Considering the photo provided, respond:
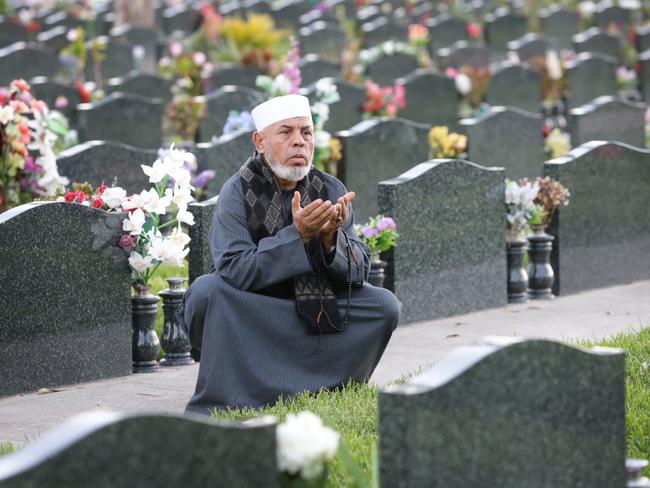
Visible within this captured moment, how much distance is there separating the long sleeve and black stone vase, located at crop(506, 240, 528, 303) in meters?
3.39

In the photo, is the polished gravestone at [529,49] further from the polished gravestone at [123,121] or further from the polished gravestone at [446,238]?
the polished gravestone at [446,238]

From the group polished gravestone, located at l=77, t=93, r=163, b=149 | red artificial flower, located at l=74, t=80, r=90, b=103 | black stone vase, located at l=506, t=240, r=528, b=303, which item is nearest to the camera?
black stone vase, located at l=506, t=240, r=528, b=303

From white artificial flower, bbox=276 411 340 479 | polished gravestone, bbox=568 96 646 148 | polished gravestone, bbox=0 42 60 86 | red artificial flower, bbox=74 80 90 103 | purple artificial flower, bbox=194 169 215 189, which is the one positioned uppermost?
polished gravestone, bbox=0 42 60 86

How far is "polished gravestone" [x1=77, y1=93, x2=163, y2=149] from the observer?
12.7m

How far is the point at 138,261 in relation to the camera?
272 inches

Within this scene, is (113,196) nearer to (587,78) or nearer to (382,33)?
(587,78)

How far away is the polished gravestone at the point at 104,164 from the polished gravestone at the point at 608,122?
5130 millimetres

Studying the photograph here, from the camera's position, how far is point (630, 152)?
9.80 metres

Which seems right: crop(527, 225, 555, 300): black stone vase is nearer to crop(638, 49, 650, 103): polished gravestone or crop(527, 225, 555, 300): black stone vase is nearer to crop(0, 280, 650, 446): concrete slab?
crop(0, 280, 650, 446): concrete slab

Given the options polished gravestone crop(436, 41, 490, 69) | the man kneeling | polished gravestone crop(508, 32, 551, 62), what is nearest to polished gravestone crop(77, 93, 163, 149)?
the man kneeling

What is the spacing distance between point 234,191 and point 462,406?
263cm

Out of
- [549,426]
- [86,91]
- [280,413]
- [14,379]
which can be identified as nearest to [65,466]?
[549,426]

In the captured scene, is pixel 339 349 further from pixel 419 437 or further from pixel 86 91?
pixel 86 91

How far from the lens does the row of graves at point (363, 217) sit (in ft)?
12.1
